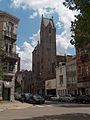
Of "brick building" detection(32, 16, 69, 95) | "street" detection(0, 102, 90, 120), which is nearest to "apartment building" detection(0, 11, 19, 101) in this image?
"street" detection(0, 102, 90, 120)

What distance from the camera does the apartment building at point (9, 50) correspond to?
5725 cm

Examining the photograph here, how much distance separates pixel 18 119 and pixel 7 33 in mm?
36614

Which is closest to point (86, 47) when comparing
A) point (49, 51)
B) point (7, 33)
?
point (7, 33)

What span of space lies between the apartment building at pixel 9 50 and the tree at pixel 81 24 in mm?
32690

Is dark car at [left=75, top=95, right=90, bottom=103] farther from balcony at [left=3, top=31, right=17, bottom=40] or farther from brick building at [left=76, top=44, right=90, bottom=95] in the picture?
balcony at [left=3, top=31, right=17, bottom=40]

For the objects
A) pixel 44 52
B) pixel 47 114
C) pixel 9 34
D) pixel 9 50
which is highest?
pixel 44 52

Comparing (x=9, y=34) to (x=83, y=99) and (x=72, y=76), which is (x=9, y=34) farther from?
(x=72, y=76)

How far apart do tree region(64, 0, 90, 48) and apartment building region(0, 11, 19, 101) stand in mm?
32690

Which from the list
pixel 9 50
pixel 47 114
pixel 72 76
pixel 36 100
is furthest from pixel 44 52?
pixel 47 114

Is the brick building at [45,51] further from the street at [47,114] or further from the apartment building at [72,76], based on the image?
the street at [47,114]

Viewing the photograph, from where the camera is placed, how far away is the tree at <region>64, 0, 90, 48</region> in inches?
918

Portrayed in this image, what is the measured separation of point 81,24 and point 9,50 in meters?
35.9

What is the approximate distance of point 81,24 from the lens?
24250 mm

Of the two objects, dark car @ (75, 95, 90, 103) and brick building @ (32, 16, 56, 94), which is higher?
brick building @ (32, 16, 56, 94)
